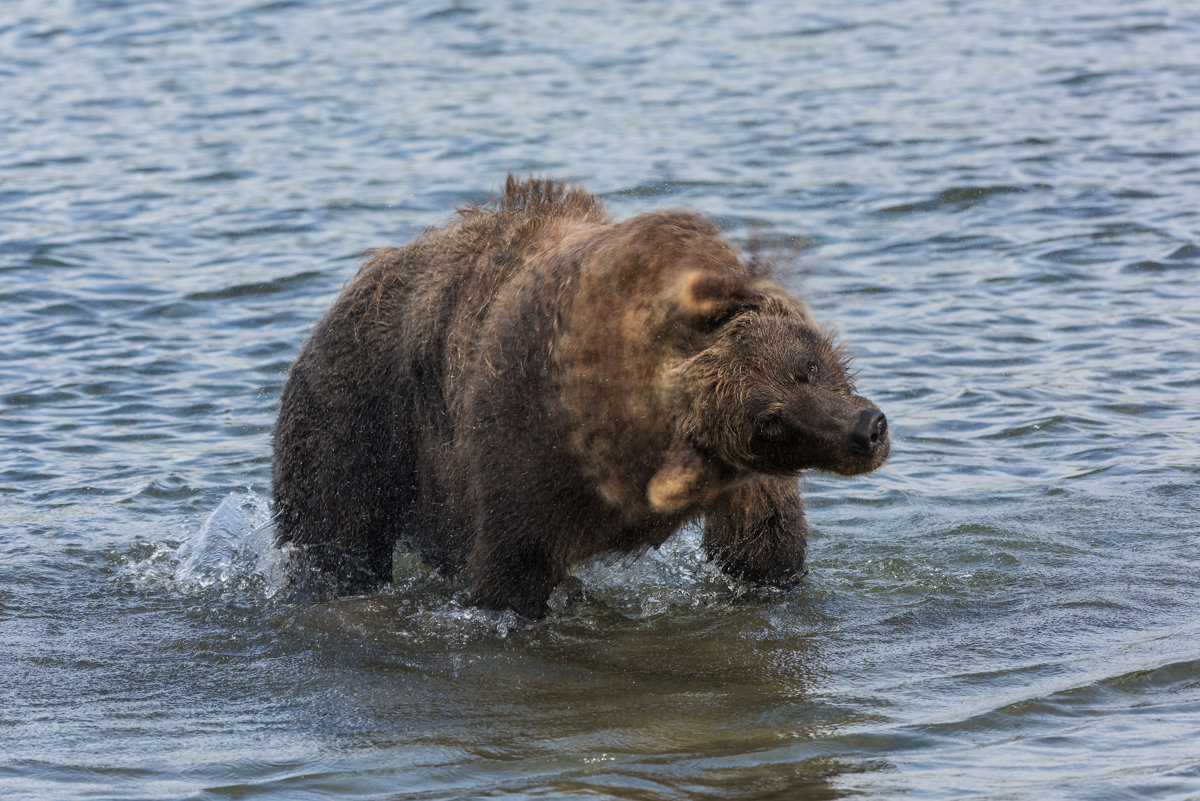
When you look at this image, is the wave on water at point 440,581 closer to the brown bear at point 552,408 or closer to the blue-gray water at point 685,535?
the blue-gray water at point 685,535

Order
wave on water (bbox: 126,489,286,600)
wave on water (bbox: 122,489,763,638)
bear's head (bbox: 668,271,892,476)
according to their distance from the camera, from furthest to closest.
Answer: wave on water (bbox: 126,489,286,600), wave on water (bbox: 122,489,763,638), bear's head (bbox: 668,271,892,476)

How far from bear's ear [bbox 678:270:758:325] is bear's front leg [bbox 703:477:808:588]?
833 mm

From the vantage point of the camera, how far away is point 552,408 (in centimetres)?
536

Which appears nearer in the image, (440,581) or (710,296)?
(710,296)

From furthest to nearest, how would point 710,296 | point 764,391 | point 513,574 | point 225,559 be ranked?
point 225,559
point 513,574
point 710,296
point 764,391

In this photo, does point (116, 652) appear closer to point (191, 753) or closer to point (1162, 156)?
point (191, 753)

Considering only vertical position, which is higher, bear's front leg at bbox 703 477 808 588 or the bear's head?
the bear's head

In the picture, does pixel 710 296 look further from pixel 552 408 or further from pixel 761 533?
pixel 761 533

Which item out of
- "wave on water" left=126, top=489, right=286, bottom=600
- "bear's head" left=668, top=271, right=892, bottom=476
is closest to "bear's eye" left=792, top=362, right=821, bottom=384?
"bear's head" left=668, top=271, right=892, bottom=476

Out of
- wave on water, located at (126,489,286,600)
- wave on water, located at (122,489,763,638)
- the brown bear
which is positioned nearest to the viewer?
the brown bear

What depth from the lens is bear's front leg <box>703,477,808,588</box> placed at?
5645mm

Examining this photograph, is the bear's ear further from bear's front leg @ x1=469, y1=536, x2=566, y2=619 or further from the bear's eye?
bear's front leg @ x1=469, y1=536, x2=566, y2=619

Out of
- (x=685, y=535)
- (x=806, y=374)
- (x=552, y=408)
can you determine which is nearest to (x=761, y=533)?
(x=552, y=408)

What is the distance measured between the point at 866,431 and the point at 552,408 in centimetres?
124
